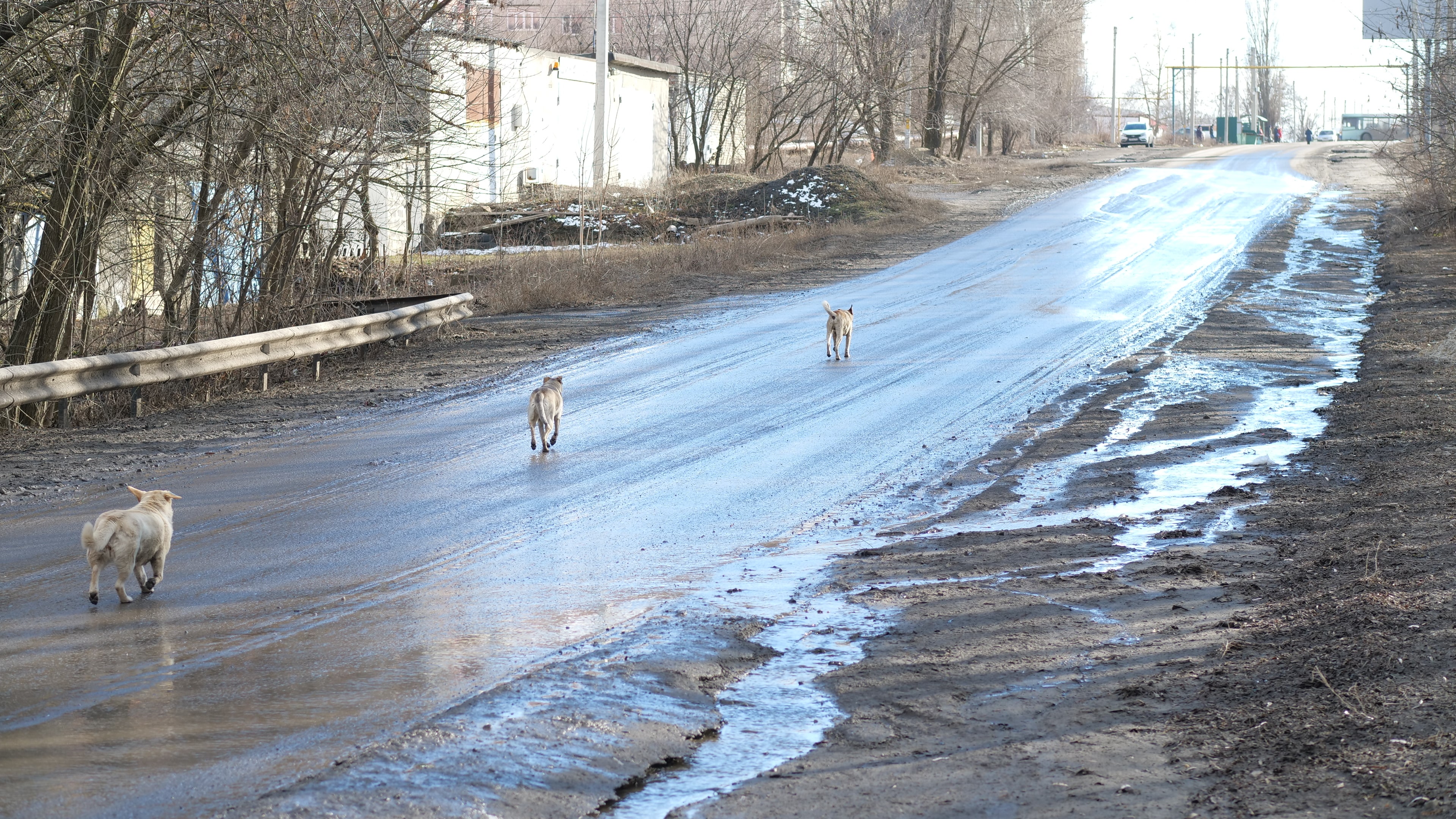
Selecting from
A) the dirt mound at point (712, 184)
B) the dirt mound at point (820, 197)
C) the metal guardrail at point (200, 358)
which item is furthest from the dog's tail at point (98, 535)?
the dirt mound at point (712, 184)

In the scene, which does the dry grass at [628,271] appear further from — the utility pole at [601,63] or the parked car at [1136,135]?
the parked car at [1136,135]

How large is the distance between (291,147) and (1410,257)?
70.5 ft

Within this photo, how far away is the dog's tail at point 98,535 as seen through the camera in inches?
262

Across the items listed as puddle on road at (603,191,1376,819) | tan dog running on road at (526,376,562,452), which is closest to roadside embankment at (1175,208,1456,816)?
puddle on road at (603,191,1376,819)

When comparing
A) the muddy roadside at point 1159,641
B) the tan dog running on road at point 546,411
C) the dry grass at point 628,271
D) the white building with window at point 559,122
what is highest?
the white building with window at point 559,122

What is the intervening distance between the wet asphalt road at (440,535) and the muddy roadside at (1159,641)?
133 centimetres

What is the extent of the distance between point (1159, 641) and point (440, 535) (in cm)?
439

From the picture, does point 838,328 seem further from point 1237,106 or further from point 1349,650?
point 1237,106

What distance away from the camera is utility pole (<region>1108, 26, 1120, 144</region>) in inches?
3996

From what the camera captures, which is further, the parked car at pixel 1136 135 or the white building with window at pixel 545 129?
the parked car at pixel 1136 135

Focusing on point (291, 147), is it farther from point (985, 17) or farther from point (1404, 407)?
point (985, 17)

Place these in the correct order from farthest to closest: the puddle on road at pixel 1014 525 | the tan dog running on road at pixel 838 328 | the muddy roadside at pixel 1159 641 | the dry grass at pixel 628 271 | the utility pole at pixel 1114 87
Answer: the utility pole at pixel 1114 87 < the dry grass at pixel 628 271 < the tan dog running on road at pixel 838 328 < the puddle on road at pixel 1014 525 < the muddy roadside at pixel 1159 641

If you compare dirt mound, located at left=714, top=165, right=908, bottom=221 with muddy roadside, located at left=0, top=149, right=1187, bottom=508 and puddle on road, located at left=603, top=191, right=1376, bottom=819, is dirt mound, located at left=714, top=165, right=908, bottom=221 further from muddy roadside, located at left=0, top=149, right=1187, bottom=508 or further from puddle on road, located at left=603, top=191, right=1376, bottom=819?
puddle on road, located at left=603, top=191, right=1376, bottom=819

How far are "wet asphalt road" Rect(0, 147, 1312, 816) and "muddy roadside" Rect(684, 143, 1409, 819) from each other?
4.38 ft
